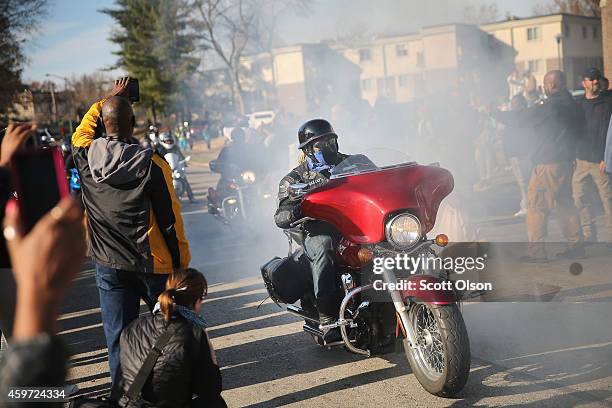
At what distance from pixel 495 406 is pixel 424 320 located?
0.63 m

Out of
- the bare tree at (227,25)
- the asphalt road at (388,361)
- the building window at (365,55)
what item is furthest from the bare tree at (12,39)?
the asphalt road at (388,361)

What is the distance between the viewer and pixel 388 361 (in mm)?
5148

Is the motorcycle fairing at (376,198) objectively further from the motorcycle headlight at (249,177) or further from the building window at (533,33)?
the building window at (533,33)

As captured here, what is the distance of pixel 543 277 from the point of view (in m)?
6.98

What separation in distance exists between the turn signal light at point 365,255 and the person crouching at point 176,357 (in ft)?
4.58

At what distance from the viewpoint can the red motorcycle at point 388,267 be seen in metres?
4.34

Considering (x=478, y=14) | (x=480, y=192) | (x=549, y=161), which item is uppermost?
(x=478, y=14)

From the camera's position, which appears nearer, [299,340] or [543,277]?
[299,340]

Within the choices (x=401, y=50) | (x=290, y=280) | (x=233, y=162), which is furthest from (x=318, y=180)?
(x=401, y=50)

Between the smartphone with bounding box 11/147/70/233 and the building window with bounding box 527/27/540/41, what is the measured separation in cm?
2893

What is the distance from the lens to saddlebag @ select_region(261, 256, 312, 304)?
5199 millimetres

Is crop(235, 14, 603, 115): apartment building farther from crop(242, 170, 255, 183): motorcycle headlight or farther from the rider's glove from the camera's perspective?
the rider's glove

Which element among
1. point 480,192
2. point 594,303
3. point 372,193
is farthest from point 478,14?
point 372,193

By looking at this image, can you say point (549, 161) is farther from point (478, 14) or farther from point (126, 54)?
point (126, 54)
